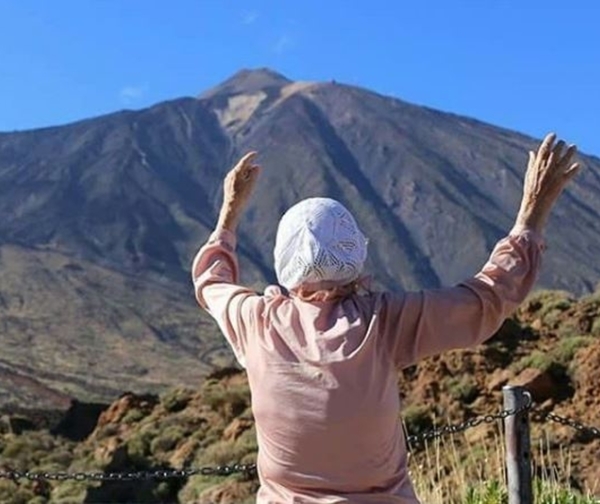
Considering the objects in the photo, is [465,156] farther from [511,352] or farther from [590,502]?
[590,502]

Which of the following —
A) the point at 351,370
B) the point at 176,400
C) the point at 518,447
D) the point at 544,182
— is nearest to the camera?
the point at 351,370

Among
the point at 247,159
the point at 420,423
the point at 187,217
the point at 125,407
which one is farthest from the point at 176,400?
the point at 187,217

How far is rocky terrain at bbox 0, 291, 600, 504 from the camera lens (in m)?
12.9

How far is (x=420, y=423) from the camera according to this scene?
1562 cm

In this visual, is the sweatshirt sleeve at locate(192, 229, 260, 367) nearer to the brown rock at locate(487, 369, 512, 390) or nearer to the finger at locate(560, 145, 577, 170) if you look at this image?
the finger at locate(560, 145, 577, 170)

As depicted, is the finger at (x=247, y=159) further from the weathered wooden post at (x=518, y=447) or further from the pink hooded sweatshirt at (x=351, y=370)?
the weathered wooden post at (x=518, y=447)

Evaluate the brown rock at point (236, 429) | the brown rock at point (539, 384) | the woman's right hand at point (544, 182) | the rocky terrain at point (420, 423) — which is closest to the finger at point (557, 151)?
the woman's right hand at point (544, 182)

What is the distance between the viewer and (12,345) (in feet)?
Result: 282

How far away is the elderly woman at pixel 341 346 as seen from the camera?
10.4 ft

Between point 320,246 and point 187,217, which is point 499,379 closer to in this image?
point 320,246

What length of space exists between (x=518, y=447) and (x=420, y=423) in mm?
9960

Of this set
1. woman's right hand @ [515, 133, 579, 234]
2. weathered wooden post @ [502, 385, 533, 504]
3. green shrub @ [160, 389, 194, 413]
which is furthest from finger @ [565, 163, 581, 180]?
green shrub @ [160, 389, 194, 413]

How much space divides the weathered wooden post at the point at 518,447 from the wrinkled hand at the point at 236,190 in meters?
2.20

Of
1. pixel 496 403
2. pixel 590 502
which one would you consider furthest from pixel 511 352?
pixel 590 502
